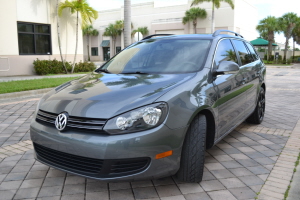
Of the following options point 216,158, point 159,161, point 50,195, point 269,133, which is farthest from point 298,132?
point 50,195

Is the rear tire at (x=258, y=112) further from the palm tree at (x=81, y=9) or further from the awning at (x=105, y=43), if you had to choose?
the awning at (x=105, y=43)

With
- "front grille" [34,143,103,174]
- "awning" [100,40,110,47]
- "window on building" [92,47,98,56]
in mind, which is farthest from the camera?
"window on building" [92,47,98,56]

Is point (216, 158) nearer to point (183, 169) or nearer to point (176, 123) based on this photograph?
point (183, 169)

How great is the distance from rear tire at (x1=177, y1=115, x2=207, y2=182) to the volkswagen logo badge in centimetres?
112

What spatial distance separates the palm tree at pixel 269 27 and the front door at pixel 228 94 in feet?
126

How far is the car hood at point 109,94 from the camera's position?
249 cm

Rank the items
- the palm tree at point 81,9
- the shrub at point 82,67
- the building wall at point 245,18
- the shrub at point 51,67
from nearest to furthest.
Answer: the shrub at point 51,67
the palm tree at point 81,9
the shrub at point 82,67
the building wall at point 245,18

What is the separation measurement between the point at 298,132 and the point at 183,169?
123 inches

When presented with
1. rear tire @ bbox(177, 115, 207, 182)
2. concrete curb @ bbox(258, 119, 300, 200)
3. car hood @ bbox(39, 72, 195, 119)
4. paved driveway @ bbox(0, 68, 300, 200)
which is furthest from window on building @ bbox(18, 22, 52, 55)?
rear tire @ bbox(177, 115, 207, 182)

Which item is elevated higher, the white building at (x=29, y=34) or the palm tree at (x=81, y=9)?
the palm tree at (x=81, y=9)

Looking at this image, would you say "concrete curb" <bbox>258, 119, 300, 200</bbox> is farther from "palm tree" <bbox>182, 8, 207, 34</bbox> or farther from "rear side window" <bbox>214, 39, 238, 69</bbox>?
"palm tree" <bbox>182, 8, 207, 34</bbox>

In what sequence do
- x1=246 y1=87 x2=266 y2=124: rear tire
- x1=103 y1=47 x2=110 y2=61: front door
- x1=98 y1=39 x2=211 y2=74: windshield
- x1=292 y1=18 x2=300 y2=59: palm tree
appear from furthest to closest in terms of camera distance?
1. x1=103 y1=47 x2=110 y2=61: front door
2. x1=292 y1=18 x2=300 y2=59: palm tree
3. x1=246 y1=87 x2=266 y2=124: rear tire
4. x1=98 y1=39 x2=211 y2=74: windshield

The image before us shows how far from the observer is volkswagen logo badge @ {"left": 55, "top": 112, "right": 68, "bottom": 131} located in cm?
254

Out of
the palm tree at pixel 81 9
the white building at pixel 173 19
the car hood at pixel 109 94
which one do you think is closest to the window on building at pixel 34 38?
the palm tree at pixel 81 9
